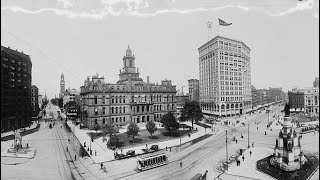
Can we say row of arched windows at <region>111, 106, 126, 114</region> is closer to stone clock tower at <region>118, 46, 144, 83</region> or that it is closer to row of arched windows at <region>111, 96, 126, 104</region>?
row of arched windows at <region>111, 96, 126, 104</region>

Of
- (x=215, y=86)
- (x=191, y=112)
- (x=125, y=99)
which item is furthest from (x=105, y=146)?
(x=215, y=86)

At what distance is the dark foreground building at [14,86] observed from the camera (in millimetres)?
8113

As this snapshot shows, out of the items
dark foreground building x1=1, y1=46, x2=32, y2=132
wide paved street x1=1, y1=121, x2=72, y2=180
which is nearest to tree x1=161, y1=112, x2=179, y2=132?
wide paved street x1=1, y1=121, x2=72, y2=180

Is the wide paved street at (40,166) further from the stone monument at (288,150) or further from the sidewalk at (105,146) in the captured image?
the stone monument at (288,150)

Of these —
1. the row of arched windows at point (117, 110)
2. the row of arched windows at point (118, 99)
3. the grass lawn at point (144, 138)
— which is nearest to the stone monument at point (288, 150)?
the grass lawn at point (144, 138)

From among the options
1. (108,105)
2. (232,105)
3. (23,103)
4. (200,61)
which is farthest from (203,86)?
(23,103)

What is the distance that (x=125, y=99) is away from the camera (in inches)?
2265

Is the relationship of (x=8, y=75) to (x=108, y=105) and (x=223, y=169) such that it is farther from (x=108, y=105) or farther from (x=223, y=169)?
(x=108, y=105)

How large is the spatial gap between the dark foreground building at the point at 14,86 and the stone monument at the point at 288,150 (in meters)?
22.7

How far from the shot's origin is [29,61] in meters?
10.1

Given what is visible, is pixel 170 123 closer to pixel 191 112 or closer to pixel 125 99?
pixel 191 112

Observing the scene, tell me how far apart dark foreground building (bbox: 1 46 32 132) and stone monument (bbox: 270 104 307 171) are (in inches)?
895

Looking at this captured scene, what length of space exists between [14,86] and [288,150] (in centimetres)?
2457

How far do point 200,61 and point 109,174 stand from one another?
73952 millimetres
